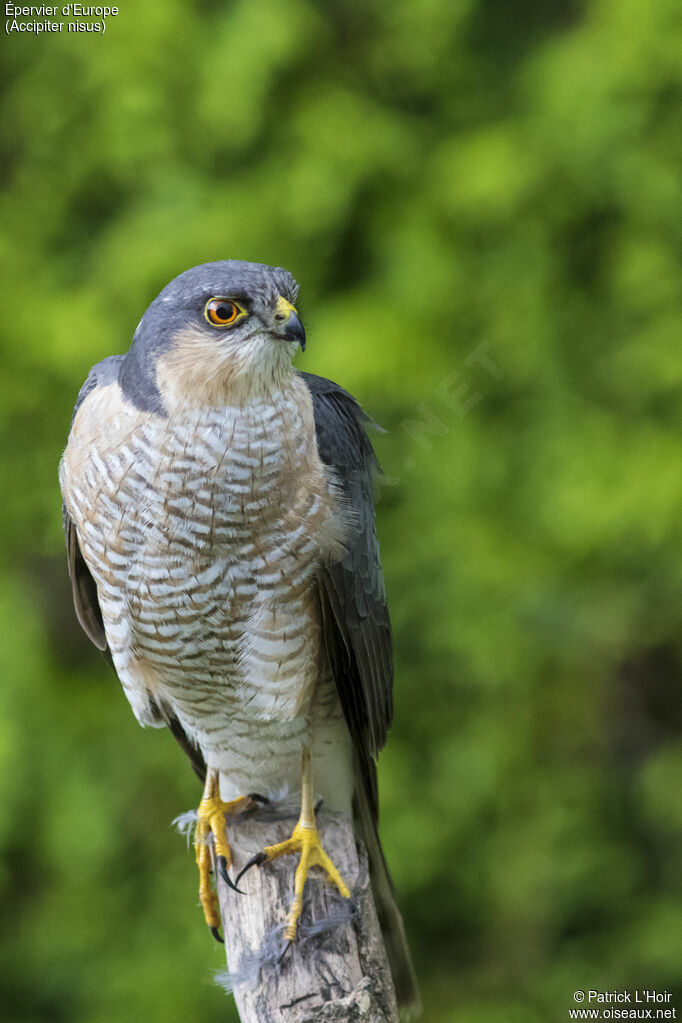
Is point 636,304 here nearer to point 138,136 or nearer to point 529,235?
point 529,235

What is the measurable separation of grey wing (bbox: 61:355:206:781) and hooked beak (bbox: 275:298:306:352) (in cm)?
44

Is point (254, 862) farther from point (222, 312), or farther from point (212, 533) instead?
point (222, 312)

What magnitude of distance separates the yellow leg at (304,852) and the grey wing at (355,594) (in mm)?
169

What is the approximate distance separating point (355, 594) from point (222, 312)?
2.20ft

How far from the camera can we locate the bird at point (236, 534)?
6.39 ft

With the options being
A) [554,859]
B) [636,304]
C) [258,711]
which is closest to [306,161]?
[636,304]

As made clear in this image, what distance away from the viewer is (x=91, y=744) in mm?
3492

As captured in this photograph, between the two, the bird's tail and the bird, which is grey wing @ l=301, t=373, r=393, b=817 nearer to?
the bird

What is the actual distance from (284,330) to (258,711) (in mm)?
859

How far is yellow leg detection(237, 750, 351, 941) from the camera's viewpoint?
2227 millimetres

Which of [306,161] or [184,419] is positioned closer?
[184,419]

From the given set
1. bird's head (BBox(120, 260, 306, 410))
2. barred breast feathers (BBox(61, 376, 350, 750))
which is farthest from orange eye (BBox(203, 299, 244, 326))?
barred breast feathers (BBox(61, 376, 350, 750))

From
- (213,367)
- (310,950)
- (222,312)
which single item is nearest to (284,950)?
(310,950)

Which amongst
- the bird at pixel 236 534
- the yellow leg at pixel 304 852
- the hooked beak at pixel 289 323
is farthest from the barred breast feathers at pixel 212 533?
the yellow leg at pixel 304 852
